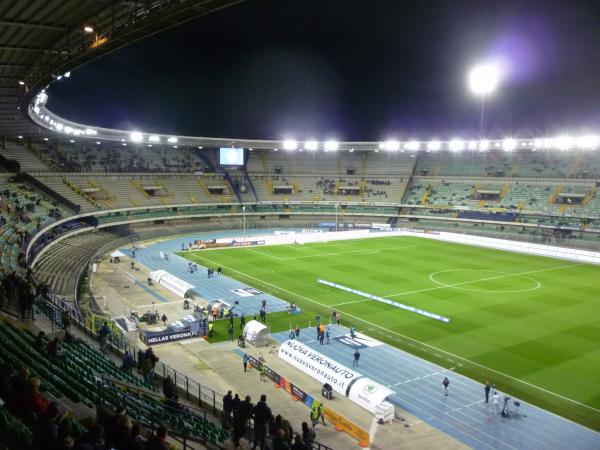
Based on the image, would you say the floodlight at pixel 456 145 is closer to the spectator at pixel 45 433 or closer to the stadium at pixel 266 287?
the stadium at pixel 266 287

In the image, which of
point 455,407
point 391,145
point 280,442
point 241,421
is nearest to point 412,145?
point 391,145

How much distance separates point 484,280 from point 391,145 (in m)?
45.0

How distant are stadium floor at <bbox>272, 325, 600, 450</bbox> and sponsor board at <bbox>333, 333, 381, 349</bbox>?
694 millimetres

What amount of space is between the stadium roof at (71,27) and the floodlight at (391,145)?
6567 cm

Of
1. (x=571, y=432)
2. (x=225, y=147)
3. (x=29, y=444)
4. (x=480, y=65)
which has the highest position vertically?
(x=480, y=65)

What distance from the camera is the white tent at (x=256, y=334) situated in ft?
83.7

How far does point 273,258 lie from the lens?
169ft

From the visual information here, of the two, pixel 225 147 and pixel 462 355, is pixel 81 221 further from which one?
pixel 462 355

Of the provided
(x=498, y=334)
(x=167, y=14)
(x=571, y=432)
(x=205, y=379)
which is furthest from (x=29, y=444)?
(x=498, y=334)

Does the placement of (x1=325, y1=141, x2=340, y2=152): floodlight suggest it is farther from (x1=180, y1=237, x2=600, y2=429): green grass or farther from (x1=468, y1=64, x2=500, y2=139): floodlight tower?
(x1=180, y1=237, x2=600, y2=429): green grass

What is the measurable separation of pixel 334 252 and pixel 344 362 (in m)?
32.2

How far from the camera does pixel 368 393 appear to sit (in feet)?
61.6

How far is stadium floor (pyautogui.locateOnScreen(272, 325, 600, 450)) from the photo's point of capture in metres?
17.2

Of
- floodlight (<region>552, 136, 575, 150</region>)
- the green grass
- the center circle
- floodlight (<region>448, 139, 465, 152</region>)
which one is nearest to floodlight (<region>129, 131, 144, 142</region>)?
the green grass
